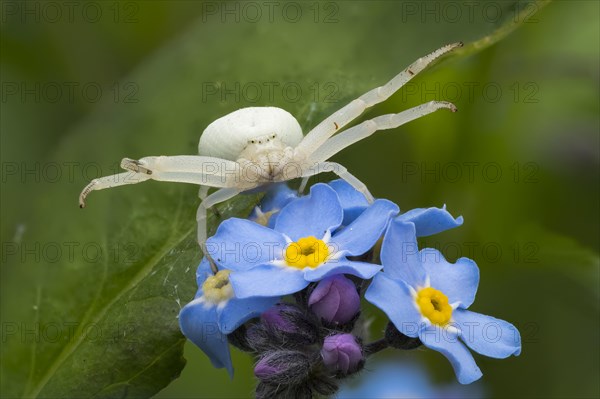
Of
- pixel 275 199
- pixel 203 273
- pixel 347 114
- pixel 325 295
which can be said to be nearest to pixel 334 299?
pixel 325 295

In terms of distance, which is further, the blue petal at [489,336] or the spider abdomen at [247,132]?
the spider abdomen at [247,132]

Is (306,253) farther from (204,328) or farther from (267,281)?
(204,328)

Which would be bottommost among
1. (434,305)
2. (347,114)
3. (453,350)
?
(453,350)

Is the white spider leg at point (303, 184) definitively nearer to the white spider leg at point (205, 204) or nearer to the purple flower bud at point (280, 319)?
the white spider leg at point (205, 204)

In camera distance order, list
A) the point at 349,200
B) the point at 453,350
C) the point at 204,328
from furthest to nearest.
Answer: the point at 349,200 < the point at 204,328 < the point at 453,350

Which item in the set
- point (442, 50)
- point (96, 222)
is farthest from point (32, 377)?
point (442, 50)

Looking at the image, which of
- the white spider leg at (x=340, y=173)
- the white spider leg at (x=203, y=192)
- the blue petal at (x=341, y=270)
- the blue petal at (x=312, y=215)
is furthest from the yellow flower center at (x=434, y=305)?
the white spider leg at (x=203, y=192)

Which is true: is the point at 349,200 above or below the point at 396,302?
above
